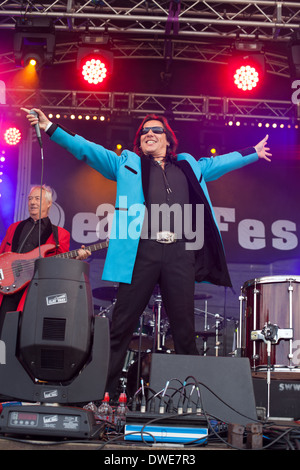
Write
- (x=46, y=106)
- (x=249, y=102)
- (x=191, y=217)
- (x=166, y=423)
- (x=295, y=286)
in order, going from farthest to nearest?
(x=249, y=102), (x=46, y=106), (x=295, y=286), (x=191, y=217), (x=166, y=423)

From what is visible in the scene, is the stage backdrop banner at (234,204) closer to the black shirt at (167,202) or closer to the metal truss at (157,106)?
the metal truss at (157,106)

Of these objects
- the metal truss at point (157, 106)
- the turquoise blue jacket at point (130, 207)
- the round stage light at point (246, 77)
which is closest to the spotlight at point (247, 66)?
the round stage light at point (246, 77)

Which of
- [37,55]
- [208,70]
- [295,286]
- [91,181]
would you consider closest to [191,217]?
[295,286]

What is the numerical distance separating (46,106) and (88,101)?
0.92m

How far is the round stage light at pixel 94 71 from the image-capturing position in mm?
7348

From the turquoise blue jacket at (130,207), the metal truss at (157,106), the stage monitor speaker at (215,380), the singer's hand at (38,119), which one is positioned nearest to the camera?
the stage monitor speaker at (215,380)

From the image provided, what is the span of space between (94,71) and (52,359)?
6148 mm

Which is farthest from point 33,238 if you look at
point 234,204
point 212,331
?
point 234,204

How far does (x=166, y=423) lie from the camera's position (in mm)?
1889

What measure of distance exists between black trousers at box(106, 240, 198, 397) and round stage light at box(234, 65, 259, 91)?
475cm

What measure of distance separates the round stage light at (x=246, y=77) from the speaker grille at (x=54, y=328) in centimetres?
619

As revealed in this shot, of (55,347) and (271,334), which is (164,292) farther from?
(55,347)

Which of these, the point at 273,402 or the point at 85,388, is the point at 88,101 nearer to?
the point at 273,402

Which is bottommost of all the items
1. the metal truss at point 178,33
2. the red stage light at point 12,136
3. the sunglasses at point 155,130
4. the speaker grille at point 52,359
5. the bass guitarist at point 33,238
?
the speaker grille at point 52,359
